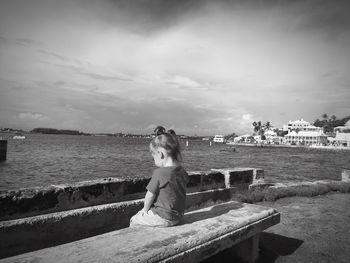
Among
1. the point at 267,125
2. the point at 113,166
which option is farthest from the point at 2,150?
the point at 267,125

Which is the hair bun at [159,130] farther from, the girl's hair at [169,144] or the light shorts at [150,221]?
the light shorts at [150,221]

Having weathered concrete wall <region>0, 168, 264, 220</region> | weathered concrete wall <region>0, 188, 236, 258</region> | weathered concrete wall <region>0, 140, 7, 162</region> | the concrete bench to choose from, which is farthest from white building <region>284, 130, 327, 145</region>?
weathered concrete wall <region>0, 188, 236, 258</region>

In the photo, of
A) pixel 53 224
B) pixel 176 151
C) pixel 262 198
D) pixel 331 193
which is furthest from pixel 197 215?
pixel 331 193

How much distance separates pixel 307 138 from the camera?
110m

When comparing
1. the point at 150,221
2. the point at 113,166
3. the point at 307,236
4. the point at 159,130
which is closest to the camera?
the point at 150,221

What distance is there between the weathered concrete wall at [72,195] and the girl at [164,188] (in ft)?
4.98

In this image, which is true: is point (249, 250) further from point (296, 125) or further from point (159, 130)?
point (296, 125)

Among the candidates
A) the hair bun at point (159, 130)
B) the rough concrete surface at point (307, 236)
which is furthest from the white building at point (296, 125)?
the hair bun at point (159, 130)

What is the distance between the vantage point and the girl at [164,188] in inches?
112

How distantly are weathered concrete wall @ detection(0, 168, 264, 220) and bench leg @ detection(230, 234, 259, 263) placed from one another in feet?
6.57

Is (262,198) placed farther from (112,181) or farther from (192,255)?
(192,255)

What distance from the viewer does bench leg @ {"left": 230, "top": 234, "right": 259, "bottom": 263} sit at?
138 inches

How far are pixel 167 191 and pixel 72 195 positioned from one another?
6.05ft

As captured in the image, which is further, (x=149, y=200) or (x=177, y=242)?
(x=149, y=200)
